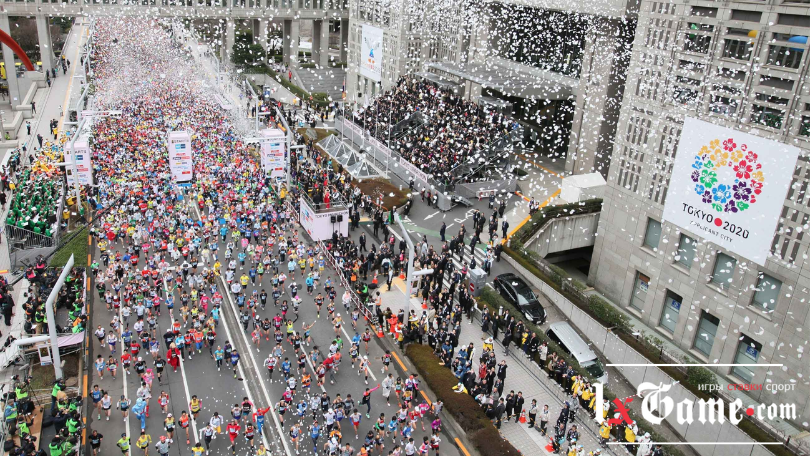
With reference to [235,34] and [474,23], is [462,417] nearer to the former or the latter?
[474,23]

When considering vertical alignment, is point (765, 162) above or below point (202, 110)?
above

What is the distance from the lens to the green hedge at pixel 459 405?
16.7 m

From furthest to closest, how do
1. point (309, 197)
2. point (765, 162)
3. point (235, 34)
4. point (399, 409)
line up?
point (235, 34) < point (309, 197) < point (765, 162) < point (399, 409)

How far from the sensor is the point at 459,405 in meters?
18.1

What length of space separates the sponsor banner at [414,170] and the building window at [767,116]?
707 inches

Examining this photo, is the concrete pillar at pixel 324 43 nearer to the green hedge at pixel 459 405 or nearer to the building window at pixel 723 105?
the building window at pixel 723 105

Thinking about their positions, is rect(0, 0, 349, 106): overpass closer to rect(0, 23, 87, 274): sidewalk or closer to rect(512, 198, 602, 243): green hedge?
rect(0, 23, 87, 274): sidewalk

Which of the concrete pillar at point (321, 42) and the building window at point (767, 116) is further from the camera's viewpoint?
the concrete pillar at point (321, 42)

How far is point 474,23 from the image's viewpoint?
4566cm

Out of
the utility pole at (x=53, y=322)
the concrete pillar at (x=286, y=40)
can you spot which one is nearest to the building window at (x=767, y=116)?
the utility pole at (x=53, y=322)

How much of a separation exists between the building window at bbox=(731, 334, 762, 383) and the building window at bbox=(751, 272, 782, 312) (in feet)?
4.13

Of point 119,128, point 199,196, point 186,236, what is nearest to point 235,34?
point 119,128

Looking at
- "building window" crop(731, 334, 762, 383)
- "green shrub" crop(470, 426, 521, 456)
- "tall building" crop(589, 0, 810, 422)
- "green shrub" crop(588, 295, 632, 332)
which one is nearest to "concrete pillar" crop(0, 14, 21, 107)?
"green shrub" crop(588, 295, 632, 332)

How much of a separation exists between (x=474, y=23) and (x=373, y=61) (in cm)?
1147
